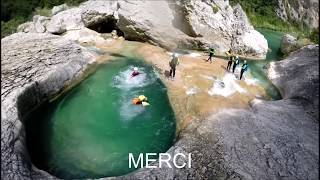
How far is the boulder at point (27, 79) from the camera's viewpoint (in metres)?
19.6

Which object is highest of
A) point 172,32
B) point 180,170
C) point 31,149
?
point 172,32

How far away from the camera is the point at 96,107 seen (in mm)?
27531

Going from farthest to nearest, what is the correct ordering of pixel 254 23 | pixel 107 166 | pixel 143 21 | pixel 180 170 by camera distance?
pixel 254 23 < pixel 143 21 < pixel 107 166 < pixel 180 170

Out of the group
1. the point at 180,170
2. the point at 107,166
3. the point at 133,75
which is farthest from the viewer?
the point at 133,75

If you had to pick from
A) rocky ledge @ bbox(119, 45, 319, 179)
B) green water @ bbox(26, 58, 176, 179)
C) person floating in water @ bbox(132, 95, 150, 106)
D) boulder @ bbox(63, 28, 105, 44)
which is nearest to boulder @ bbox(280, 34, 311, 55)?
rocky ledge @ bbox(119, 45, 319, 179)

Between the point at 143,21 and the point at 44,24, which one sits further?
the point at 44,24

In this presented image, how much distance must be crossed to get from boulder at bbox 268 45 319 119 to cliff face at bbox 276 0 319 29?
3.90m

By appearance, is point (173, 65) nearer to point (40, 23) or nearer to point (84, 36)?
point (84, 36)

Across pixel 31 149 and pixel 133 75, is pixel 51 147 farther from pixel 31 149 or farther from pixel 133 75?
pixel 133 75

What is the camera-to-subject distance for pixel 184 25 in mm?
39469

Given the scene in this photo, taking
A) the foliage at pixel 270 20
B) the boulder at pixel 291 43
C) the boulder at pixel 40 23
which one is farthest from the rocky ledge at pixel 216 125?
the foliage at pixel 270 20

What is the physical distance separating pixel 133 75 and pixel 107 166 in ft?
37.6

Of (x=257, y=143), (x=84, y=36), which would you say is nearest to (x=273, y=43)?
(x=84, y=36)

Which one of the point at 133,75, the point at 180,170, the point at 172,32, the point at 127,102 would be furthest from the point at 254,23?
the point at 180,170
